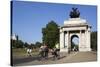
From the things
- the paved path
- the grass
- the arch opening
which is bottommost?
the paved path

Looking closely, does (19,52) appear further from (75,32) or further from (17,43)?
(75,32)

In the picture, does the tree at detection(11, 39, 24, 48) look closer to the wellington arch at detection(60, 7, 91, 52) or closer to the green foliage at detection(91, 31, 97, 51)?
the wellington arch at detection(60, 7, 91, 52)

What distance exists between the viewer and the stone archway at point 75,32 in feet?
11.5

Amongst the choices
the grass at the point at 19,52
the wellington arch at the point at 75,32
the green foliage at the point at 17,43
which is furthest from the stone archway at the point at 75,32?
the green foliage at the point at 17,43

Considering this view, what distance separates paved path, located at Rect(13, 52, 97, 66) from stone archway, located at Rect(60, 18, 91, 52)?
9cm

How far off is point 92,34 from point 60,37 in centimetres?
55

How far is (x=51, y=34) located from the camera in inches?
134

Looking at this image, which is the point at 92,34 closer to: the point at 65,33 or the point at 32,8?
the point at 65,33

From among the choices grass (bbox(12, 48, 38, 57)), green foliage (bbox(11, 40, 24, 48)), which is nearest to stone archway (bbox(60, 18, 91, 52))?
grass (bbox(12, 48, 38, 57))

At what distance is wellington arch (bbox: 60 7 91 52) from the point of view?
11.5 ft

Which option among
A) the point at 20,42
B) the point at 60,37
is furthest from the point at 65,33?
the point at 20,42

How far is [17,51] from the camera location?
3139 millimetres

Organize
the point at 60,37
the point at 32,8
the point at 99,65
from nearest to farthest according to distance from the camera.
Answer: the point at 32,8
the point at 60,37
the point at 99,65

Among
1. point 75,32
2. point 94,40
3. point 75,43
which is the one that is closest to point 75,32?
point 75,32
